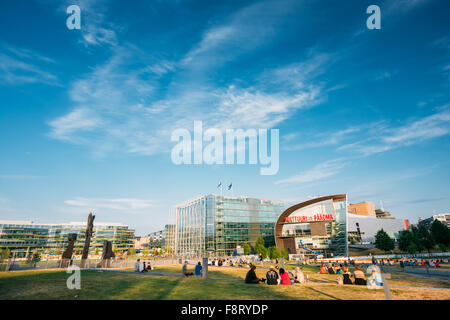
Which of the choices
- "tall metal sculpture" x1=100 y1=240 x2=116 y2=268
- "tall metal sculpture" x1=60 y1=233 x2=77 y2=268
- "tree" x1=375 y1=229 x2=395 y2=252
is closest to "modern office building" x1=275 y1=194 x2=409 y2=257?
"tree" x1=375 y1=229 x2=395 y2=252

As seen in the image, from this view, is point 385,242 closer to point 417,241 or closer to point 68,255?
point 417,241

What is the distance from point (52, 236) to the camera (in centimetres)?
14450

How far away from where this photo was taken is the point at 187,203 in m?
97.1

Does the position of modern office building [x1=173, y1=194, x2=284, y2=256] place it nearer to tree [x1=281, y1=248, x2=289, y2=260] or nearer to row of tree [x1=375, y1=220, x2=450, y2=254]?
tree [x1=281, y1=248, x2=289, y2=260]

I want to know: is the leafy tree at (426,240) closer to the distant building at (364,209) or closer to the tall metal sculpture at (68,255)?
the tall metal sculpture at (68,255)

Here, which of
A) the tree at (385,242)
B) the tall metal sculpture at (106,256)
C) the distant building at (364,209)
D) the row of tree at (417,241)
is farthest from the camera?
the distant building at (364,209)

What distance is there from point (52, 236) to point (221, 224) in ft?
426

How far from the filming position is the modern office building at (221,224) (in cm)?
8188

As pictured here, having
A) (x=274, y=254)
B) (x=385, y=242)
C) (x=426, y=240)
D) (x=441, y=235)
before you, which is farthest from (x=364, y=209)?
(x=274, y=254)

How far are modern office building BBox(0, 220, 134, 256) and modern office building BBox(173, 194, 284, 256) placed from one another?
54.8m

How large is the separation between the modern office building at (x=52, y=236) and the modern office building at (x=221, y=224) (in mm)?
54821

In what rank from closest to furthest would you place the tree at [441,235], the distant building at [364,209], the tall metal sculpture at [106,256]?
the tall metal sculpture at [106,256]
the tree at [441,235]
the distant building at [364,209]

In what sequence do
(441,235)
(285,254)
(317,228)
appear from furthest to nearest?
(317,228), (441,235), (285,254)

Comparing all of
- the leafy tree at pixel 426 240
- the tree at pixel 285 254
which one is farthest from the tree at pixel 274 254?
the leafy tree at pixel 426 240
